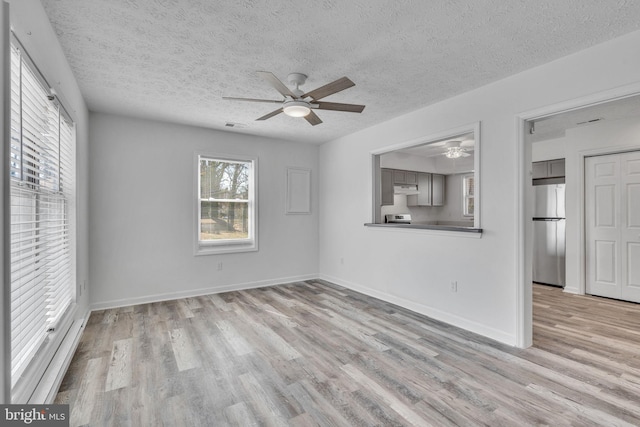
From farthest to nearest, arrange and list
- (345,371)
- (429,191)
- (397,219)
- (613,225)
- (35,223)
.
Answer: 1. (429,191)
2. (397,219)
3. (613,225)
4. (345,371)
5. (35,223)

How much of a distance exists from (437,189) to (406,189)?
1119mm

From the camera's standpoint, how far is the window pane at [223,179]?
16.1 ft

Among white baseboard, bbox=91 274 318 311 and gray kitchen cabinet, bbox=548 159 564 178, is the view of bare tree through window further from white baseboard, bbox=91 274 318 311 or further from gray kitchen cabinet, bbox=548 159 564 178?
gray kitchen cabinet, bbox=548 159 564 178

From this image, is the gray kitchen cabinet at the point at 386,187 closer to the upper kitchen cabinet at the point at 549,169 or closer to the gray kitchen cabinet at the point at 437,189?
the gray kitchen cabinet at the point at 437,189

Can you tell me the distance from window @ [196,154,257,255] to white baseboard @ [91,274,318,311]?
1.90 ft

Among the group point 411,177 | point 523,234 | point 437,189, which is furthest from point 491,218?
point 437,189

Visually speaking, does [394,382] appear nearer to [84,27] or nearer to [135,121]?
[84,27]

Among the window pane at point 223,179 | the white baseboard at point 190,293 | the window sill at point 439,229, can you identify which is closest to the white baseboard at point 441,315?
the window sill at point 439,229

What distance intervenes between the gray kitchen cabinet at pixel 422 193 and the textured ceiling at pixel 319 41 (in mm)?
3828

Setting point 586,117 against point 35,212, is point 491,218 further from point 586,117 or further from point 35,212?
point 35,212

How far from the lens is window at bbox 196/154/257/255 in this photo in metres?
4.89

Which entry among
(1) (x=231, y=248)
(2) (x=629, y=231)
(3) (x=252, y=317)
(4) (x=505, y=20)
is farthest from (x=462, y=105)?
(1) (x=231, y=248)

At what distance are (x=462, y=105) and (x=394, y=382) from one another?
2.85 m

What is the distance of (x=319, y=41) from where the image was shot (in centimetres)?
239
